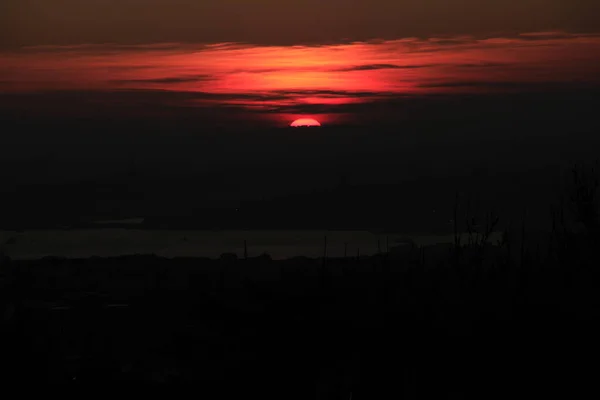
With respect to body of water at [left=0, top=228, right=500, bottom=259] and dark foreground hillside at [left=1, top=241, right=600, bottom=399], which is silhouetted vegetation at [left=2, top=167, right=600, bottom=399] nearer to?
dark foreground hillside at [left=1, top=241, right=600, bottom=399]

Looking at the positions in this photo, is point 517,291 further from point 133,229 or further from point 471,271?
point 133,229

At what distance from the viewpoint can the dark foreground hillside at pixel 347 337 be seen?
5629 millimetres

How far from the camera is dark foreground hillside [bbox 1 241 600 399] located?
18.5 ft

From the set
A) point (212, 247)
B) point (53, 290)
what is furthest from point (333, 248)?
point (53, 290)

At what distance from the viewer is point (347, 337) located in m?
6.24

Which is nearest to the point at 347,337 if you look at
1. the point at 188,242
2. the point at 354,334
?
the point at 354,334

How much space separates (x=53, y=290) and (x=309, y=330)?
162 inches

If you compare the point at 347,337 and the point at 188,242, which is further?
the point at 188,242

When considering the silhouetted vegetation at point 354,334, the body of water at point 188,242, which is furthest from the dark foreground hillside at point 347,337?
the body of water at point 188,242

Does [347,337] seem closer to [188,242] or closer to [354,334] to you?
[354,334]

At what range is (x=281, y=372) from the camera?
5883 millimetres

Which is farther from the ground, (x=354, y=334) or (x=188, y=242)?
(x=188, y=242)

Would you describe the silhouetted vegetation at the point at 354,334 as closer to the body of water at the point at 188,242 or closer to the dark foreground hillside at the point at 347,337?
the dark foreground hillside at the point at 347,337

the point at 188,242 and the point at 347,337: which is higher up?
the point at 188,242
